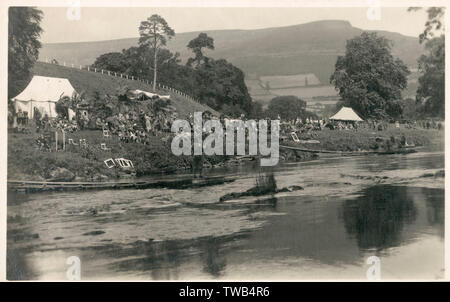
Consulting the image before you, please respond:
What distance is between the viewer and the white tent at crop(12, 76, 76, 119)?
1750 cm

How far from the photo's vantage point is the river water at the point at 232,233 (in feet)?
45.2

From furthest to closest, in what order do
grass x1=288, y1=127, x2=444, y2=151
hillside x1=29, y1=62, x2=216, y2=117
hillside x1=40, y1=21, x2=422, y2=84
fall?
grass x1=288, y1=127, x2=444, y2=151 < hillside x1=29, y1=62, x2=216, y2=117 < hillside x1=40, y1=21, x2=422, y2=84

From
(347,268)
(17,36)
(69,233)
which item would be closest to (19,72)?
(17,36)

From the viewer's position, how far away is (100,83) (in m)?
21.4

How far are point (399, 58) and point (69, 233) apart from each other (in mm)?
13624

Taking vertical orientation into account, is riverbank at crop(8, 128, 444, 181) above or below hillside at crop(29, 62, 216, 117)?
below

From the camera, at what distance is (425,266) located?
46.4 ft

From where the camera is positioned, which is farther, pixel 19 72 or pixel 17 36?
pixel 19 72

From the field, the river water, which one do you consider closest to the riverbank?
the river water

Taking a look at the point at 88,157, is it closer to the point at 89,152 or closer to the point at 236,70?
the point at 89,152

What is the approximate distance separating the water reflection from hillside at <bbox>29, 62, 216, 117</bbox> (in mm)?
7356

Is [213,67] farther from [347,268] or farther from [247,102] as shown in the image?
[347,268]

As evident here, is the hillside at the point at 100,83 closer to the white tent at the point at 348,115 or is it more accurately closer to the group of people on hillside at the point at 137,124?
the group of people on hillside at the point at 137,124

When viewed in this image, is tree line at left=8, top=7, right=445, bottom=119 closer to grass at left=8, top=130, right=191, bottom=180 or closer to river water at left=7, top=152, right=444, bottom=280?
grass at left=8, top=130, right=191, bottom=180
